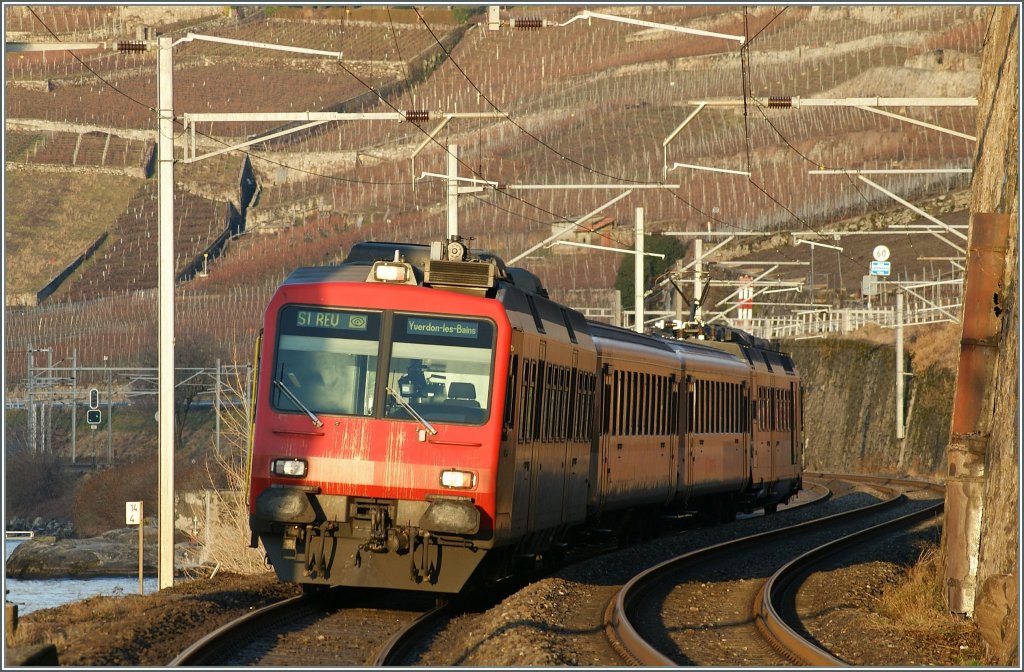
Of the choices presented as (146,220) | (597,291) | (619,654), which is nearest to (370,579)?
(619,654)

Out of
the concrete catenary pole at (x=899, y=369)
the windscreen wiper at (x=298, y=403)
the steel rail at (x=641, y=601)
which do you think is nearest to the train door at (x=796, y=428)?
the steel rail at (x=641, y=601)

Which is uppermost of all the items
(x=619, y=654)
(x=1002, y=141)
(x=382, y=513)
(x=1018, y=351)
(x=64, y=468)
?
(x=1002, y=141)

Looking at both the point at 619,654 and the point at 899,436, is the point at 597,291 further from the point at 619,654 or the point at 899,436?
the point at 619,654

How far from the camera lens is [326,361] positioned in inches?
551

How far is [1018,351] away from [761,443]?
58.5 feet

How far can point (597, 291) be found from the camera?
10969cm

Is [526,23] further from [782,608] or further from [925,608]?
[925,608]

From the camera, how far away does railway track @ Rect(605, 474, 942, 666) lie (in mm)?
12461

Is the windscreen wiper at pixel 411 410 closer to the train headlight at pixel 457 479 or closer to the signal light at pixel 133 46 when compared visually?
the train headlight at pixel 457 479

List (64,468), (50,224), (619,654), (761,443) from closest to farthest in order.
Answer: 1. (619,654)
2. (761,443)
3. (64,468)
4. (50,224)

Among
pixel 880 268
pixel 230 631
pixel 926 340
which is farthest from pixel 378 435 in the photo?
pixel 926 340

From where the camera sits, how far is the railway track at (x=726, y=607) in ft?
40.9

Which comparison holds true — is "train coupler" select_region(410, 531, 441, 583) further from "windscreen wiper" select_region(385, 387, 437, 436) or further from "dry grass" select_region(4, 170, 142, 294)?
"dry grass" select_region(4, 170, 142, 294)

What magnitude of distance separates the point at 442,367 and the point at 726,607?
13.3ft
